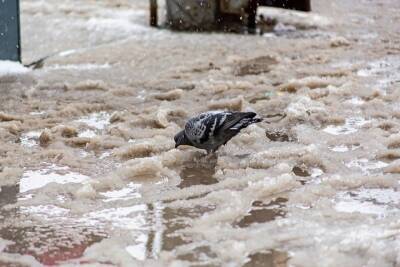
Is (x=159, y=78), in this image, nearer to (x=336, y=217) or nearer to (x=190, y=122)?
(x=190, y=122)

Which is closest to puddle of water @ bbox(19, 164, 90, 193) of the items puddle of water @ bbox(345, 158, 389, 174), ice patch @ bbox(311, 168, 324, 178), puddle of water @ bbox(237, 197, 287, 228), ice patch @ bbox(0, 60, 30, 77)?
puddle of water @ bbox(237, 197, 287, 228)

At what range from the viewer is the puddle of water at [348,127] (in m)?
6.90

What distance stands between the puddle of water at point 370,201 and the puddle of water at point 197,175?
42.7 inches

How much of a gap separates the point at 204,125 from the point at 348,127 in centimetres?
188

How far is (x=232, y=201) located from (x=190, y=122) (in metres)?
1.15

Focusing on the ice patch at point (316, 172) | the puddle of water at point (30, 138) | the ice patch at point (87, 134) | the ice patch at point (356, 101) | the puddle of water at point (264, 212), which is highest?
the ice patch at point (356, 101)

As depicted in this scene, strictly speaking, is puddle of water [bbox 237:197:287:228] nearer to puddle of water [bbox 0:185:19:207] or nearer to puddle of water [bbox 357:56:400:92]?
puddle of water [bbox 0:185:19:207]

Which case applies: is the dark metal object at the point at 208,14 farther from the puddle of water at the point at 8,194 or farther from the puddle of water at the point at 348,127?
the puddle of water at the point at 8,194

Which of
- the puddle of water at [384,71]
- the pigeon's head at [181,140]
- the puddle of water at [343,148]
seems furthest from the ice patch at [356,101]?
the pigeon's head at [181,140]

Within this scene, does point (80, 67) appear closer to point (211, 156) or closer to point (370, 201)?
point (211, 156)

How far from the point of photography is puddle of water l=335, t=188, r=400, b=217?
487 centimetres

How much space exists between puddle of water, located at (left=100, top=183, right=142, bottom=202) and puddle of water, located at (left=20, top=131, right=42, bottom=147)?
1.57 m

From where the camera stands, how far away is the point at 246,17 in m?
13.3

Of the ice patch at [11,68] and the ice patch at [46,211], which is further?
the ice patch at [11,68]
